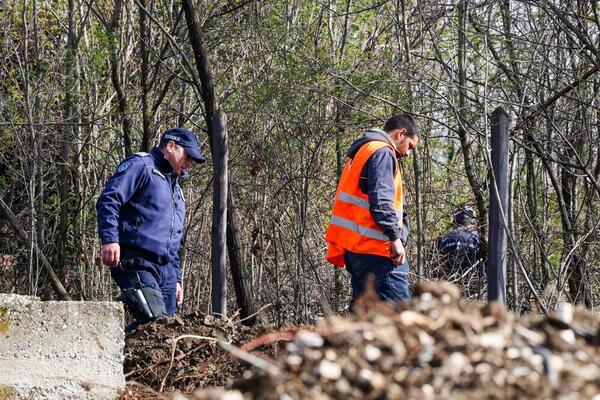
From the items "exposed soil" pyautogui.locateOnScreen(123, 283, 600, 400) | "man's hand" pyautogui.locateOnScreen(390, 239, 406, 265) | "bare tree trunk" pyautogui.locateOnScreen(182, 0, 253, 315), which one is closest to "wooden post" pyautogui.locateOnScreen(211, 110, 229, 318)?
"bare tree trunk" pyautogui.locateOnScreen(182, 0, 253, 315)

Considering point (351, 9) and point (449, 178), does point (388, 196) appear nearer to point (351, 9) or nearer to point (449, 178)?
point (449, 178)

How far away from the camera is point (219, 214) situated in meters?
8.25

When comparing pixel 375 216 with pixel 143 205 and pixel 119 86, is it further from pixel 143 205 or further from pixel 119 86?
pixel 119 86

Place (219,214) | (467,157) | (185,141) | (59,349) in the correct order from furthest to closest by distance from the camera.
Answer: (467,157)
(219,214)
(185,141)
(59,349)

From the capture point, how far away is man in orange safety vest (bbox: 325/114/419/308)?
270 inches

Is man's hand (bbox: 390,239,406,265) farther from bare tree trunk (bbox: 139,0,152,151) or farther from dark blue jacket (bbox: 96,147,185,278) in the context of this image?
bare tree trunk (bbox: 139,0,152,151)

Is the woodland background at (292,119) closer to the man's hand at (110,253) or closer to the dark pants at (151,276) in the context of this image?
the dark pants at (151,276)

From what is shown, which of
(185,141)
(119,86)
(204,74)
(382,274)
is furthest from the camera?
(119,86)

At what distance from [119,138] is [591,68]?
20.2ft

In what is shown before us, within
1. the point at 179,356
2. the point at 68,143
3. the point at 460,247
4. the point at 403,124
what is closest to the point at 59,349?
the point at 179,356

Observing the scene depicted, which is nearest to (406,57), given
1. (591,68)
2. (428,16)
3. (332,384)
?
(428,16)

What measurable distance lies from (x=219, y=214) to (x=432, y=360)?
Answer: 18.6 ft

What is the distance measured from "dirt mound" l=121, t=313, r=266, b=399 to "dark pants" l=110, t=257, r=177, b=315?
1.43 feet

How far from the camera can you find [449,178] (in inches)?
437
